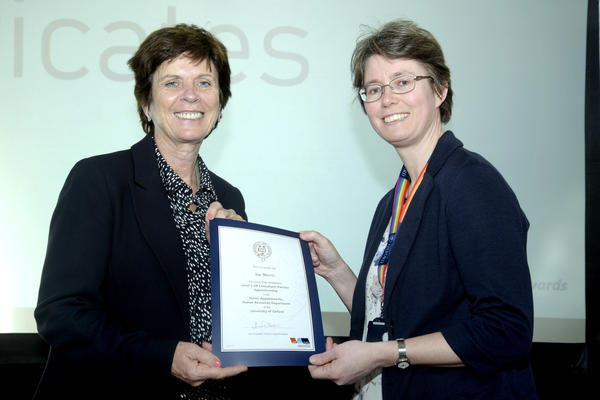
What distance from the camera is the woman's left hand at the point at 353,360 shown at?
4.66 feet

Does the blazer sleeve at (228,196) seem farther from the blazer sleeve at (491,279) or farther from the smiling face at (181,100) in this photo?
the blazer sleeve at (491,279)

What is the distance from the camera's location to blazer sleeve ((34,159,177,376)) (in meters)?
1.39

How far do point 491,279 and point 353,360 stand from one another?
463mm

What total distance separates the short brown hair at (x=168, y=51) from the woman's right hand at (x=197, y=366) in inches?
38.1

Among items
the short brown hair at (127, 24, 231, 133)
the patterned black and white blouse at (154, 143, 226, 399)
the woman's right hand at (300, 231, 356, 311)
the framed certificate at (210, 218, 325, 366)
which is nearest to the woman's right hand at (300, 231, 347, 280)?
the woman's right hand at (300, 231, 356, 311)

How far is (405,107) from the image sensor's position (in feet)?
5.54

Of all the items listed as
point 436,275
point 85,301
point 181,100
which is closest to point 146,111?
point 181,100

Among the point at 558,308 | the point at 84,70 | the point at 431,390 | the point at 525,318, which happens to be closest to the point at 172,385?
the point at 431,390

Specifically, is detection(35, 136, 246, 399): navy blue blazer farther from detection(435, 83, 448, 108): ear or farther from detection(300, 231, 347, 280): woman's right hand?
detection(435, 83, 448, 108): ear

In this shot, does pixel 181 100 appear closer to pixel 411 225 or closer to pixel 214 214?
pixel 214 214

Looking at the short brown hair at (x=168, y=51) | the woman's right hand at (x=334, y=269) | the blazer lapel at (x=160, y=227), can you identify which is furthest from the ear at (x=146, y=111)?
the woman's right hand at (x=334, y=269)

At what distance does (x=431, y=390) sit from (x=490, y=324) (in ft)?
0.90

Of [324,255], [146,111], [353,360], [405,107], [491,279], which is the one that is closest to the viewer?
[491,279]

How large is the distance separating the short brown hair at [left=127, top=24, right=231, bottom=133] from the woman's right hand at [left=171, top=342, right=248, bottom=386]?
968 mm
